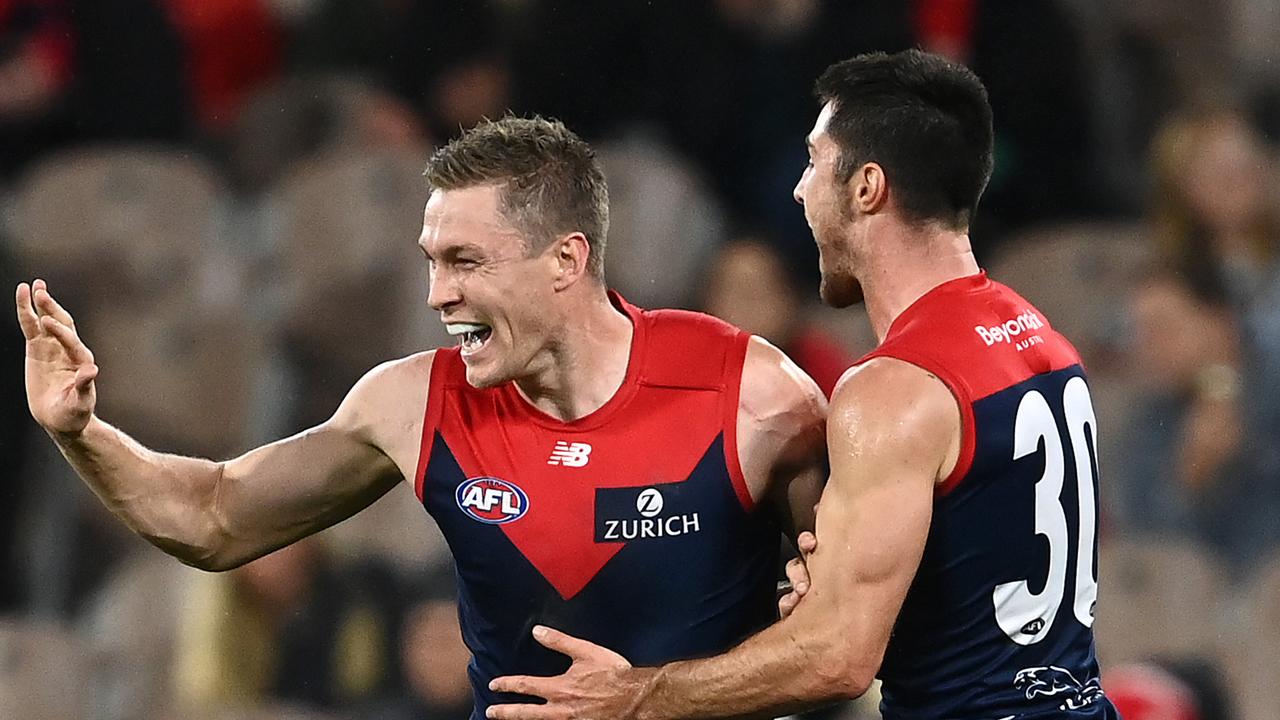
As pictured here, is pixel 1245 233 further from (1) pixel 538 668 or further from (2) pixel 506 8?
(1) pixel 538 668

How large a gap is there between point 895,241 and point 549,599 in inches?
38.7

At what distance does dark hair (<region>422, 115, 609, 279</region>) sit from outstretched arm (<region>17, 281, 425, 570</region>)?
0.46 m

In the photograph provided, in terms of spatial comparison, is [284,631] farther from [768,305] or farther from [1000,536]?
[1000,536]

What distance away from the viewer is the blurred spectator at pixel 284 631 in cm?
645

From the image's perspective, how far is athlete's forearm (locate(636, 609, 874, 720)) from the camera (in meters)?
3.34

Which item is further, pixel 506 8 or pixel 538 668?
pixel 506 8

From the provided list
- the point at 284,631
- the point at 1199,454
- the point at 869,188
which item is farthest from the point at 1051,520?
the point at 284,631

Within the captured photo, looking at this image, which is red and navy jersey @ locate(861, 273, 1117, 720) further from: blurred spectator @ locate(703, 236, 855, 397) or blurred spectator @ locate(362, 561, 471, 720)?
blurred spectator @ locate(362, 561, 471, 720)

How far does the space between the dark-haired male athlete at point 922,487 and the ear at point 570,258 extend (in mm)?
463

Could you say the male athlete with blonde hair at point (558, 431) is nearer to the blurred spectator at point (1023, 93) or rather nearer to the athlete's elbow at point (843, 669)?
the athlete's elbow at point (843, 669)

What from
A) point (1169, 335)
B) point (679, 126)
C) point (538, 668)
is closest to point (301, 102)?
point (679, 126)

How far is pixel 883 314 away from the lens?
3.65 metres

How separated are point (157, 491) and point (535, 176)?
3.44 feet

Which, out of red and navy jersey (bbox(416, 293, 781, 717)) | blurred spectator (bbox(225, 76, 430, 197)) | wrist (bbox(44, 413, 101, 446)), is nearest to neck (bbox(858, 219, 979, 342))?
red and navy jersey (bbox(416, 293, 781, 717))
